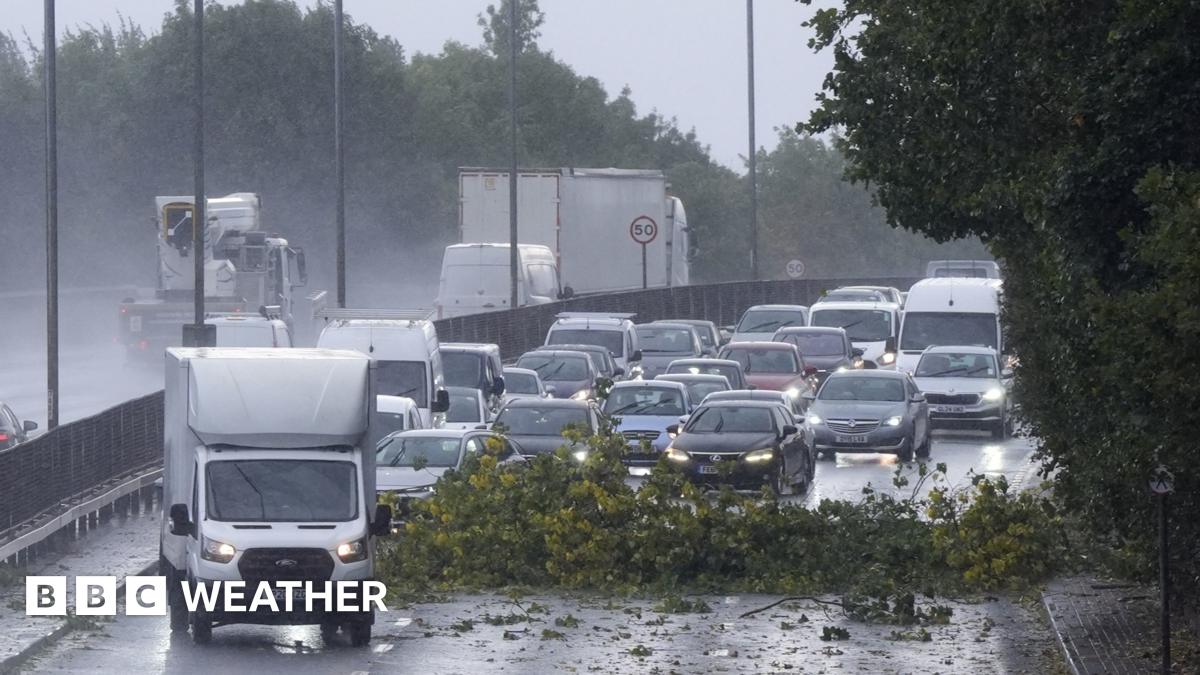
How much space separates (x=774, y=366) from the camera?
132 feet

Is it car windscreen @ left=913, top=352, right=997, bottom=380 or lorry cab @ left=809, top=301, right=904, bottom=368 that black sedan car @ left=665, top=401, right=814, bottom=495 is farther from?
lorry cab @ left=809, top=301, right=904, bottom=368

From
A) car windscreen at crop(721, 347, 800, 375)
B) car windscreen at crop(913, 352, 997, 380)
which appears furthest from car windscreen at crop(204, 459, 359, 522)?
car windscreen at crop(721, 347, 800, 375)

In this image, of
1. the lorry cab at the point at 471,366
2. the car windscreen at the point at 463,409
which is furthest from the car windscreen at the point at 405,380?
the lorry cab at the point at 471,366

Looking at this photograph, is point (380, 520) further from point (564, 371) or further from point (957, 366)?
point (957, 366)

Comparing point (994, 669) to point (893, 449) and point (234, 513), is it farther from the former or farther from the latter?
point (893, 449)

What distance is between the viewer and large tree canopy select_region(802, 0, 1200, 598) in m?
11.0

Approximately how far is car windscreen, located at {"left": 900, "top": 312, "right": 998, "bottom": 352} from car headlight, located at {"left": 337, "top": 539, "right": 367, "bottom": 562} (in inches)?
1024

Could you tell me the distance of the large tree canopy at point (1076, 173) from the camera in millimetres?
11016

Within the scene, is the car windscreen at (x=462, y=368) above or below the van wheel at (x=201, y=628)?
above

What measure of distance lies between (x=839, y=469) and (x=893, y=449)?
943 millimetres

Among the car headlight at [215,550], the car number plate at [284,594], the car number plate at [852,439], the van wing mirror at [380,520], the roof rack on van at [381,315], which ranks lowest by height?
the car number plate at [852,439]

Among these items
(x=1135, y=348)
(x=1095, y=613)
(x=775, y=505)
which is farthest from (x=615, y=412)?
(x=1135, y=348)

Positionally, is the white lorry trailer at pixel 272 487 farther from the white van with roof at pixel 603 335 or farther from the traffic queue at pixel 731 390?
the white van with roof at pixel 603 335

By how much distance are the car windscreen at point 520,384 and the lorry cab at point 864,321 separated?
37.5 feet
